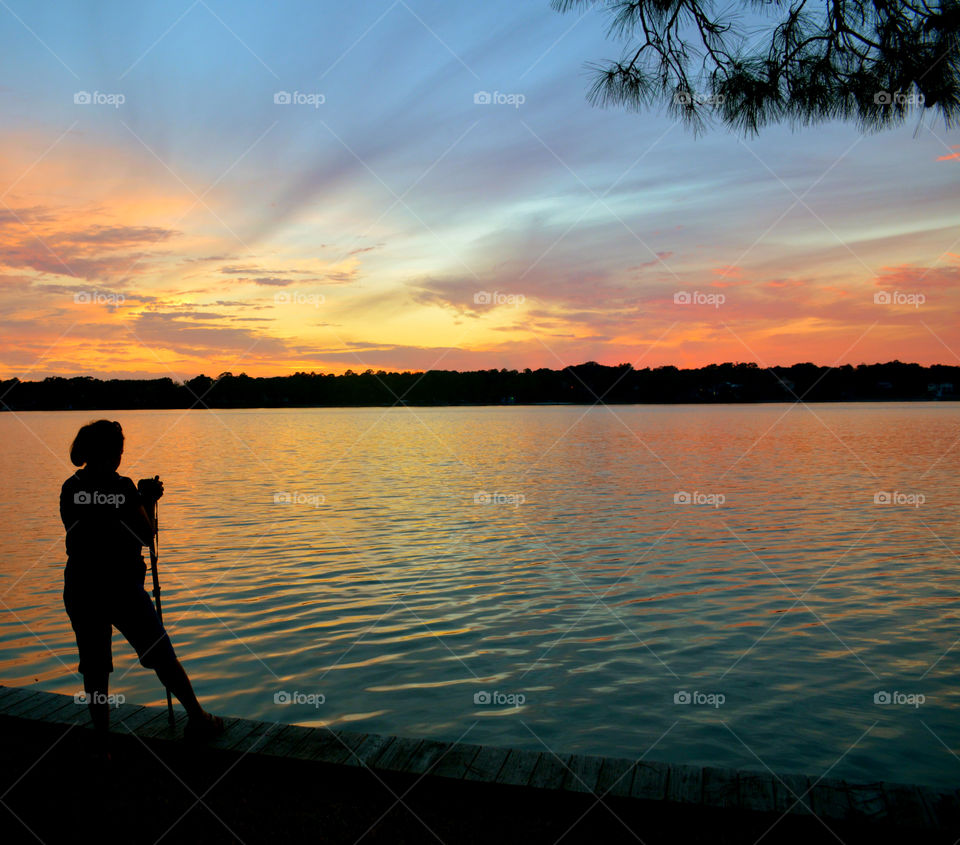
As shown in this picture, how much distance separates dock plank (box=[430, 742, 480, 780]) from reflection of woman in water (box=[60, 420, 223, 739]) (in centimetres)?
173

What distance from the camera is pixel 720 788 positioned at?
448cm

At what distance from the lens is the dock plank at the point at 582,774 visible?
450cm

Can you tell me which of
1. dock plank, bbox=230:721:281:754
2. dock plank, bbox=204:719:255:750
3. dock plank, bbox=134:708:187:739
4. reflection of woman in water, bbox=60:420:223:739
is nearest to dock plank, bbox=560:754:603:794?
dock plank, bbox=230:721:281:754

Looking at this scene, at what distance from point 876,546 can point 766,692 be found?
9256 millimetres

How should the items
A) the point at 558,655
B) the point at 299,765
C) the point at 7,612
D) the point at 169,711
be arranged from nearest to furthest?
the point at 299,765
the point at 169,711
the point at 558,655
the point at 7,612

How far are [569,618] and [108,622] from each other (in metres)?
6.86

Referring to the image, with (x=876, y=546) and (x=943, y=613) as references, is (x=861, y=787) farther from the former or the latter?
(x=876, y=546)

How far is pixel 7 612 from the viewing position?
1121 centimetres

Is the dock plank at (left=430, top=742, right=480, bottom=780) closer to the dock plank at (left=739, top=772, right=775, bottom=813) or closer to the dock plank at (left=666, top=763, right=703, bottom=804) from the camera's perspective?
the dock plank at (left=666, top=763, right=703, bottom=804)

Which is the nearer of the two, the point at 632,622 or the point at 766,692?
the point at 766,692

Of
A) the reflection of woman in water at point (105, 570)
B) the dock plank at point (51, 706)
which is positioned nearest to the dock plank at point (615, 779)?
the reflection of woman in water at point (105, 570)

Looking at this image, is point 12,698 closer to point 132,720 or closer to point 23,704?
point 23,704

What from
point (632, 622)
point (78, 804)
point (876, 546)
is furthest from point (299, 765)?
point (876, 546)

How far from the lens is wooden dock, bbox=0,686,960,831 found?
4.24 meters
